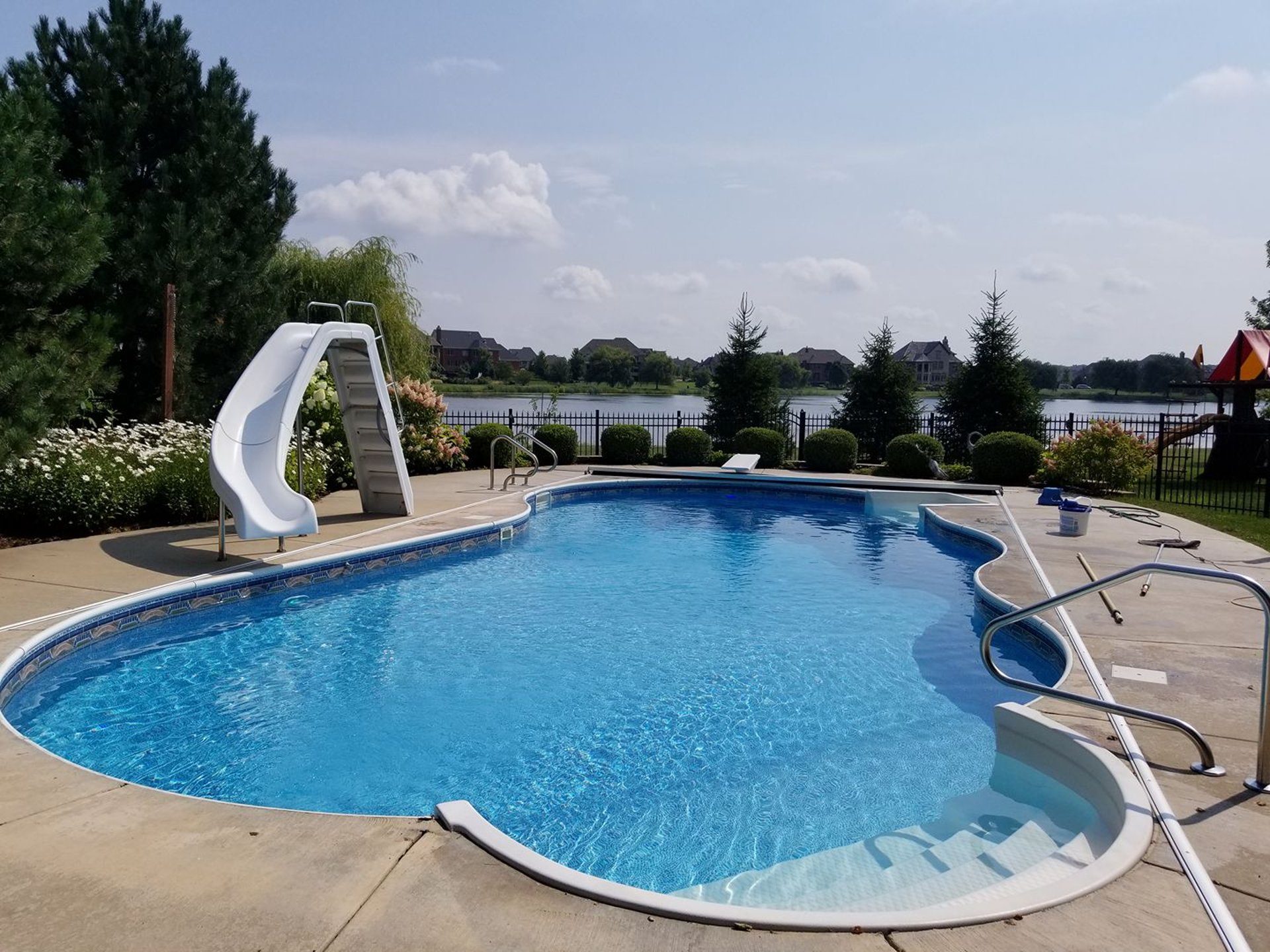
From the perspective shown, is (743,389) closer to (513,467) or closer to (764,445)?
(764,445)

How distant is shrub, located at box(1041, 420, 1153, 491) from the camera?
615 inches

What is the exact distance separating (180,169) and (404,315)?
6253 millimetres

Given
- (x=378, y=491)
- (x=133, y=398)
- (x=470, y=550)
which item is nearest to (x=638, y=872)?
(x=470, y=550)

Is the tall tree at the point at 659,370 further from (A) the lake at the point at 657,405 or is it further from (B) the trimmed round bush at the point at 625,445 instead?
(B) the trimmed round bush at the point at 625,445

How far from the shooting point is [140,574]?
8.00 metres

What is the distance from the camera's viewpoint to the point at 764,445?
20.3m

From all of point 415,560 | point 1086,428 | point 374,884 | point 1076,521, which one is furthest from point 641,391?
point 374,884

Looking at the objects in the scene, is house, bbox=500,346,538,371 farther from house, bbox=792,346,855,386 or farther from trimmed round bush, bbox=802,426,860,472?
trimmed round bush, bbox=802,426,860,472

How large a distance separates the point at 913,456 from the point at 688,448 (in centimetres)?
471

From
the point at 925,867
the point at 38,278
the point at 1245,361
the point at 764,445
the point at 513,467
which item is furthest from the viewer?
the point at 764,445

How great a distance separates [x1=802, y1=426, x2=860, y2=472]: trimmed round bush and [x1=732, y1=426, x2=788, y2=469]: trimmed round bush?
0.78 meters

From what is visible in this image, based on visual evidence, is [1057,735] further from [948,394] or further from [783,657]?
[948,394]

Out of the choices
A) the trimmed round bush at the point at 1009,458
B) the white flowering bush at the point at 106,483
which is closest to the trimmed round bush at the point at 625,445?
the trimmed round bush at the point at 1009,458

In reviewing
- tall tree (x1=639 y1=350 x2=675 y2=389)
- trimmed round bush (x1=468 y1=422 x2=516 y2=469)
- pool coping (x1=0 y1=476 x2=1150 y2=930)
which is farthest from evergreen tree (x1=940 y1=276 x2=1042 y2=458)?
tall tree (x1=639 y1=350 x2=675 y2=389)
